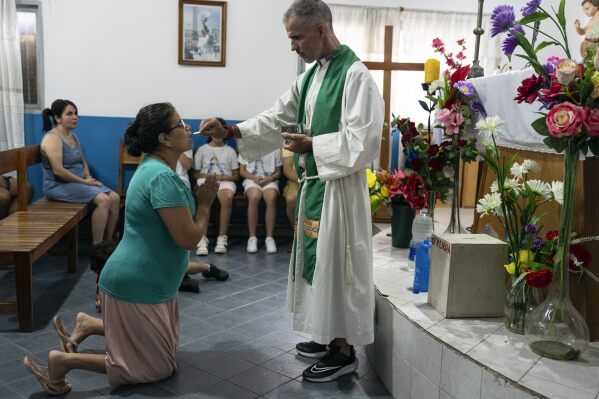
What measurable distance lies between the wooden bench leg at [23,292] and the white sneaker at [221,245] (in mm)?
1976

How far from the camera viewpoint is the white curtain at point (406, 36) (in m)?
6.04

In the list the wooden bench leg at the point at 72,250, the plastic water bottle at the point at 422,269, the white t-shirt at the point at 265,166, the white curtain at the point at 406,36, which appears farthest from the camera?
the white curtain at the point at 406,36

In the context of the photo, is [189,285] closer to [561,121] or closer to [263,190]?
[263,190]

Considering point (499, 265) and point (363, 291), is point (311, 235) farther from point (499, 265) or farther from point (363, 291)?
point (499, 265)

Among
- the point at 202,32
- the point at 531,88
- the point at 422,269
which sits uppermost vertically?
the point at 202,32

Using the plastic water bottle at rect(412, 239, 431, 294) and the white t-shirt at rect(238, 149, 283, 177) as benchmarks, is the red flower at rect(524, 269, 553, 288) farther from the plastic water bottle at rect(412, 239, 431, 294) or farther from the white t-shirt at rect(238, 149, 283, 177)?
the white t-shirt at rect(238, 149, 283, 177)

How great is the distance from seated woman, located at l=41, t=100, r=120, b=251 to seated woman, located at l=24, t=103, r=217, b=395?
92.9 inches

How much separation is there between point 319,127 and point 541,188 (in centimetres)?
92

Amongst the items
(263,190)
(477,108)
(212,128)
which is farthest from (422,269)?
(263,190)

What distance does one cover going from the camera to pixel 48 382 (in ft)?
8.02

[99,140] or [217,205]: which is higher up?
[99,140]

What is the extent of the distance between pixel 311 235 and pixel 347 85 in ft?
2.12

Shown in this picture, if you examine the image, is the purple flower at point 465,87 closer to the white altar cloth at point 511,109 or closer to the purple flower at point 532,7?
the white altar cloth at point 511,109

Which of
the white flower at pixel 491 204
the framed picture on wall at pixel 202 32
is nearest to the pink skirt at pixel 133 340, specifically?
the white flower at pixel 491 204
